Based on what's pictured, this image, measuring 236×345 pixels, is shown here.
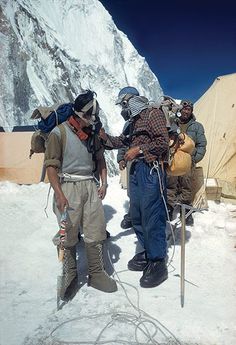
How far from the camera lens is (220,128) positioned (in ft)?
Answer: 26.2

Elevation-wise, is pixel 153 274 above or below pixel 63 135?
below

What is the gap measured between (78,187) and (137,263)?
→ 1355mm

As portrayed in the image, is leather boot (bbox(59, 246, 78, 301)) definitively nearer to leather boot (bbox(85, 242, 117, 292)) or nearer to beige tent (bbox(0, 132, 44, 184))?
leather boot (bbox(85, 242, 117, 292))

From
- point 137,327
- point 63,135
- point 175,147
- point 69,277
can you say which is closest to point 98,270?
point 69,277

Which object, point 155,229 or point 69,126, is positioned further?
point 155,229

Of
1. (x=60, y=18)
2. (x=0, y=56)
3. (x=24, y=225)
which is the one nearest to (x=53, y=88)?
(x=0, y=56)

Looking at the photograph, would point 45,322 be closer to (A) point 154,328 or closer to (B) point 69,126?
(A) point 154,328

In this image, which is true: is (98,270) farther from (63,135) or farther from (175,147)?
(175,147)

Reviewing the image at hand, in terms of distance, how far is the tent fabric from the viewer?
7.48 metres

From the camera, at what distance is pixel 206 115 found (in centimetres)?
855

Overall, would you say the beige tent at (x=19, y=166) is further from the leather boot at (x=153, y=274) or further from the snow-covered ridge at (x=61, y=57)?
the snow-covered ridge at (x=61, y=57)

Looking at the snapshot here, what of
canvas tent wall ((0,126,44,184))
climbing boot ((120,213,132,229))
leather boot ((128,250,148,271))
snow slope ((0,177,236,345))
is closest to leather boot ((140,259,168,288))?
snow slope ((0,177,236,345))

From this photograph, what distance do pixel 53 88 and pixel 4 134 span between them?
4487cm

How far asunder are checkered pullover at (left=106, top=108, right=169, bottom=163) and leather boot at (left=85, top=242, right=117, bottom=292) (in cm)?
112
